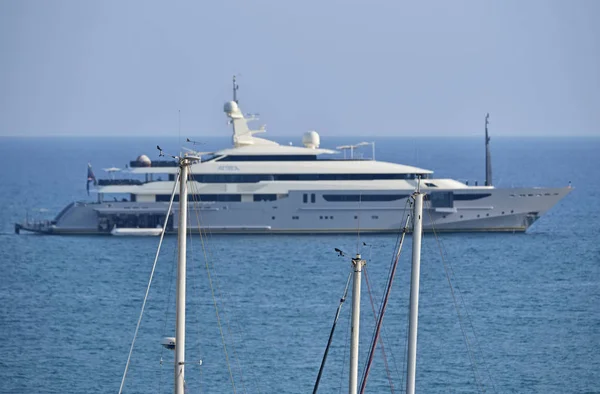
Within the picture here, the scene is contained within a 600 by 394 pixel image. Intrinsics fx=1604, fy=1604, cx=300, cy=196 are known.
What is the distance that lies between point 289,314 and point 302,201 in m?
26.6

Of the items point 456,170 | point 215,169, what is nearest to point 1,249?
point 215,169

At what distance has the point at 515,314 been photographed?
5400 centimetres

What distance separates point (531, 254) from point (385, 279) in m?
13.4

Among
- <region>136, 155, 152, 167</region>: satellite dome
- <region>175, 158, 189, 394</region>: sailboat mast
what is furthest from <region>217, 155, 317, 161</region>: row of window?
<region>175, 158, 189, 394</region>: sailboat mast

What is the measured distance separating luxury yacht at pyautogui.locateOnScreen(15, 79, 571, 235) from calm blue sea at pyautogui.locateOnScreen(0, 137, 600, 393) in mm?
1510

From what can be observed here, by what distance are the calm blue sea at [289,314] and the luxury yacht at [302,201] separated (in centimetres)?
151

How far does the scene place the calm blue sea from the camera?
44.2m

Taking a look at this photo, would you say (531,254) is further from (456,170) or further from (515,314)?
(456,170)

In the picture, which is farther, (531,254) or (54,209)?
(54,209)

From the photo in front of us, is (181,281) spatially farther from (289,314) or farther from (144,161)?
(144,161)

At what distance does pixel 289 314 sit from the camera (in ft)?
175

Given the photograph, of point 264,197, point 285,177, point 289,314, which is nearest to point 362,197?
point 285,177

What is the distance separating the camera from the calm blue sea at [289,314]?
1740 inches

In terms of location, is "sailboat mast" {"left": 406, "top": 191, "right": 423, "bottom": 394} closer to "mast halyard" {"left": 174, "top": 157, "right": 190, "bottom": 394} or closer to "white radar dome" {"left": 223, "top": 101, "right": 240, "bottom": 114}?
"mast halyard" {"left": 174, "top": 157, "right": 190, "bottom": 394}
